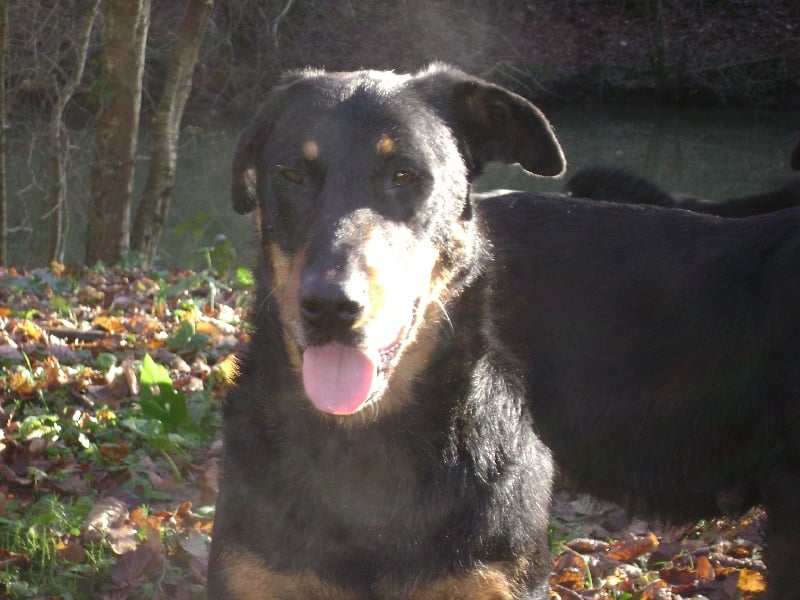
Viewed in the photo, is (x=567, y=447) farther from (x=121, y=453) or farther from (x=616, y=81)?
(x=616, y=81)

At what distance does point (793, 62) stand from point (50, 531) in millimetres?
24993

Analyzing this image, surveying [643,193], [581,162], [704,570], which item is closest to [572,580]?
[704,570]

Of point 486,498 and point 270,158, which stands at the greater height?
point 270,158

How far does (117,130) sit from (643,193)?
18.9 ft

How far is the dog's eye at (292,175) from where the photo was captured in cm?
321

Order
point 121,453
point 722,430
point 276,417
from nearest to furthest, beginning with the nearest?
point 276,417
point 722,430
point 121,453

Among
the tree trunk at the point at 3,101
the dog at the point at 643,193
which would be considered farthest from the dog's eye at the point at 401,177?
the tree trunk at the point at 3,101


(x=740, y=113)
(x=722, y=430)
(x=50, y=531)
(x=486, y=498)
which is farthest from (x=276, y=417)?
(x=740, y=113)

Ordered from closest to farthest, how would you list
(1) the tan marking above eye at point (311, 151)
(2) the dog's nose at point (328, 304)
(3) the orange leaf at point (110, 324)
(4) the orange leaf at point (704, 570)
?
1. (2) the dog's nose at point (328, 304)
2. (1) the tan marking above eye at point (311, 151)
3. (4) the orange leaf at point (704, 570)
4. (3) the orange leaf at point (110, 324)

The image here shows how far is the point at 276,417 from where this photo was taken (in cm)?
328

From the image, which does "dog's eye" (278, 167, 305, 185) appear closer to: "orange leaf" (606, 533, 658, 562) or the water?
"orange leaf" (606, 533, 658, 562)

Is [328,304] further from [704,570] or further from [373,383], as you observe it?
[704,570]

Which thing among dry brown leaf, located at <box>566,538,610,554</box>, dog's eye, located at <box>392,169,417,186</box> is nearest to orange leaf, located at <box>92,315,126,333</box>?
dry brown leaf, located at <box>566,538,610,554</box>

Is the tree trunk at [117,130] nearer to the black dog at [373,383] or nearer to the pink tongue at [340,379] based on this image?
the black dog at [373,383]
